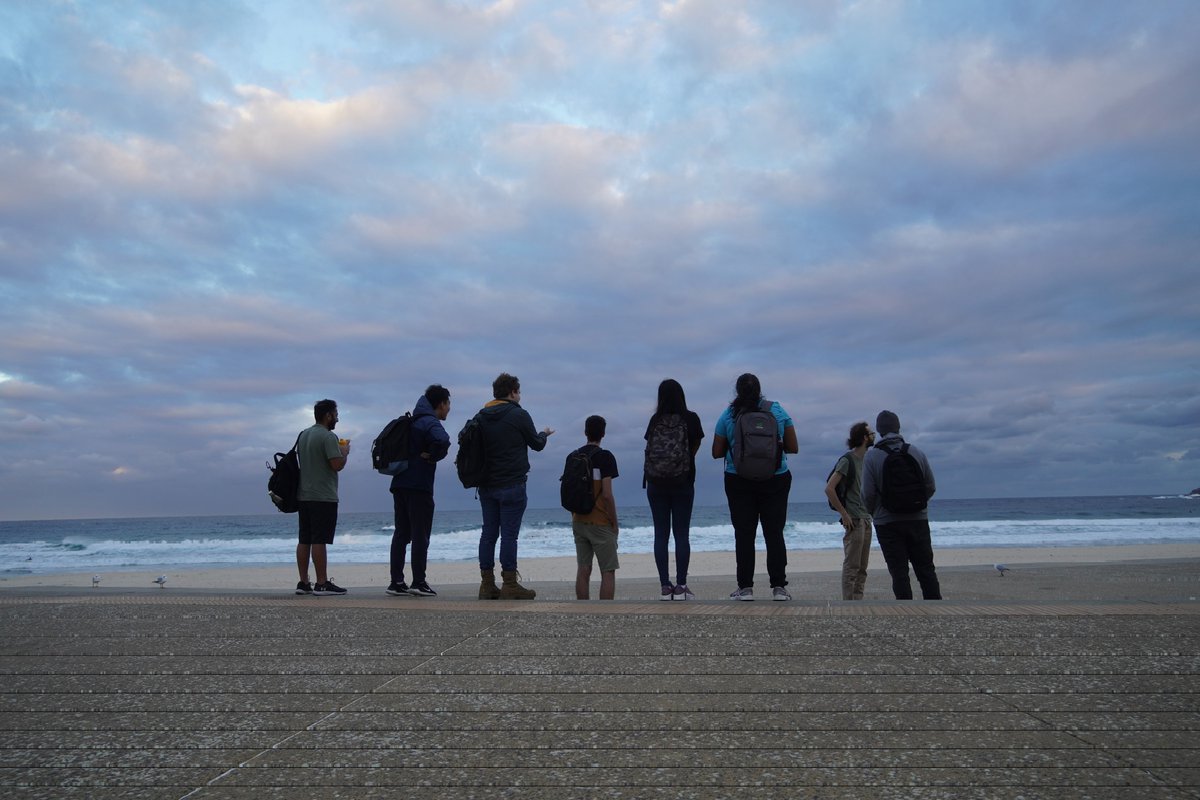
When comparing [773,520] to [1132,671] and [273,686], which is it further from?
[273,686]

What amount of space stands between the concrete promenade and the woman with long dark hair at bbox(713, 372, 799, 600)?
1.64m

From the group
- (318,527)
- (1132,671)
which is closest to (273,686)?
(1132,671)

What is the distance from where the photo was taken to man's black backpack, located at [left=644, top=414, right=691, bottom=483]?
6.70 meters

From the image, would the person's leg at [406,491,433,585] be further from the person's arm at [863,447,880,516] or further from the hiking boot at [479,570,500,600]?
the person's arm at [863,447,880,516]

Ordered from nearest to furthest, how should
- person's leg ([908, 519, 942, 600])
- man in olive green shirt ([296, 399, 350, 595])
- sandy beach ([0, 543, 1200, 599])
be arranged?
person's leg ([908, 519, 942, 600]), man in olive green shirt ([296, 399, 350, 595]), sandy beach ([0, 543, 1200, 599])

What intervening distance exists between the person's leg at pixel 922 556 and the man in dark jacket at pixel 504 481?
3.26 m

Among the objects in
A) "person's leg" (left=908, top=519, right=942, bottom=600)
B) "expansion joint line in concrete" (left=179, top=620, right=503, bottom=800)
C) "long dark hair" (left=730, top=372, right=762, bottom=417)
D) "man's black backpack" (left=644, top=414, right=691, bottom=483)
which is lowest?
"expansion joint line in concrete" (left=179, top=620, right=503, bottom=800)

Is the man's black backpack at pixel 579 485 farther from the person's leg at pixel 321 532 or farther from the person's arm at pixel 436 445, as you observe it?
the person's leg at pixel 321 532

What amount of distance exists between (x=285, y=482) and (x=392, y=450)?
125cm

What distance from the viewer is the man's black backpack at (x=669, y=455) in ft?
22.0

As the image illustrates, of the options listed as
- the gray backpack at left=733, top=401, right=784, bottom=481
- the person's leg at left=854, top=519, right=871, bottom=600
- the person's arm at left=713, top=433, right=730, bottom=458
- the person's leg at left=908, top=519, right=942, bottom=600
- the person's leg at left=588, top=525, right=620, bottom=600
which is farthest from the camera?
the person's leg at left=854, top=519, right=871, bottom=600

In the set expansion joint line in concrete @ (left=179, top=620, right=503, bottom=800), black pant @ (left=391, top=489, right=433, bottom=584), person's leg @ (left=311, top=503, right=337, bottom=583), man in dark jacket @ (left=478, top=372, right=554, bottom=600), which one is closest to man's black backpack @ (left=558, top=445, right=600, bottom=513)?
man in dark jacket @ (left=478, top=372, right=554, bottom=600)

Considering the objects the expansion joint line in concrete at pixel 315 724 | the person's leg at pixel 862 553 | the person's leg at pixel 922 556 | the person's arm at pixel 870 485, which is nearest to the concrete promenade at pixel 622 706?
the expansion joint line in concrete at pixel 315 724

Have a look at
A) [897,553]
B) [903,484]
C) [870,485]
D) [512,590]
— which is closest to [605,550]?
[512,590]
